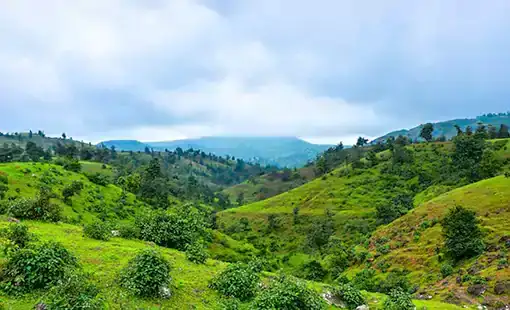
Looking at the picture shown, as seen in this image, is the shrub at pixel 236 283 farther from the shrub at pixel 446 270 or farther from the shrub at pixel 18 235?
the shrub at pixel 446 270

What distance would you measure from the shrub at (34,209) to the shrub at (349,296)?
18.5 meters

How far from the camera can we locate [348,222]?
3378 inches

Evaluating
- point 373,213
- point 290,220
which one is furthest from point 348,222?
point 290,220

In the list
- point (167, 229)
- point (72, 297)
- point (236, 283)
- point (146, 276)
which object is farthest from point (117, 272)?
point (167, 229)

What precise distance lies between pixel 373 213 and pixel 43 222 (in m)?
80.8

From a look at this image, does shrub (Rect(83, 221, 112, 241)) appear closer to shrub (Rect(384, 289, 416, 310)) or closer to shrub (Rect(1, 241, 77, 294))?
shrub (Rect(1, 241, 77, 294))

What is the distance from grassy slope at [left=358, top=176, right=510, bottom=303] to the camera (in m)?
29.3

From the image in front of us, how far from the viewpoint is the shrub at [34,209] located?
21656 mm

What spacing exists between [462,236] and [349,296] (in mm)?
23786

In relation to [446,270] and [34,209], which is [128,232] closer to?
[34,209]

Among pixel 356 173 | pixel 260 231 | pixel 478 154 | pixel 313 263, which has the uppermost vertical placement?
pixel 478 154

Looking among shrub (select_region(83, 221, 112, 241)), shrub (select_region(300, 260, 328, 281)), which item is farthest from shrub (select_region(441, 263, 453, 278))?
shrub (select_region(83, 221, 112, 241))

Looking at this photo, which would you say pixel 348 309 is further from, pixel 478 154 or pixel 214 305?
pixel 478 154

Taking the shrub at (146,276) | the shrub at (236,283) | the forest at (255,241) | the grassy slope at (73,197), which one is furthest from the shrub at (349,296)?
the grassy slope at (73,197)
